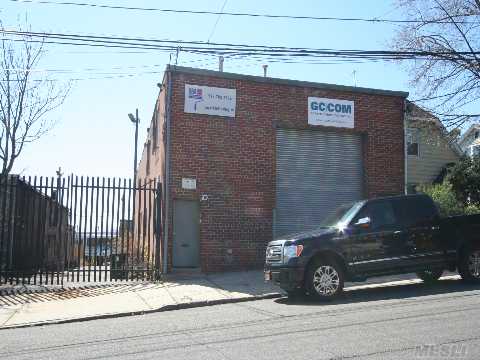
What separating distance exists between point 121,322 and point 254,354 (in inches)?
152

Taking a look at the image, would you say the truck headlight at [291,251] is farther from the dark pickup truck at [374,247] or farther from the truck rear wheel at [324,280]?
the truck rear wheel at [324,280]

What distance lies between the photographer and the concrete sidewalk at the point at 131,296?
412 inches

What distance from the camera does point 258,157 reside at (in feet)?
54.7

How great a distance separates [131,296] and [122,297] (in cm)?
21

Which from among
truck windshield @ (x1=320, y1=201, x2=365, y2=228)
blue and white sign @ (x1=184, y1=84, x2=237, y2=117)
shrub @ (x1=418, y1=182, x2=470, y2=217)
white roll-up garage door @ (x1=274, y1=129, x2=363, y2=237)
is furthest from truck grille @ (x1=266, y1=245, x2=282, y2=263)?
shrub @ (x1=418, y1=182, x2=470, y2=217)

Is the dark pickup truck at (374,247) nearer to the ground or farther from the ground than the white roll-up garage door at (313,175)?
nearer to the ground

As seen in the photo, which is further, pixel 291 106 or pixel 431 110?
pixel 431 110

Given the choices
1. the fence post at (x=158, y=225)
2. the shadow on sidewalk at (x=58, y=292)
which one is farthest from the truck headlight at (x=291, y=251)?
the fence post at (x=158, y=225)

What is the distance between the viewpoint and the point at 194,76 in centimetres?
1617

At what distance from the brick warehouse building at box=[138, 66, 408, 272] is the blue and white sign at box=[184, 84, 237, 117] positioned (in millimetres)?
30

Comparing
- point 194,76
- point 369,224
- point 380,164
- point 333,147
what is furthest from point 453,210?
point 194,76

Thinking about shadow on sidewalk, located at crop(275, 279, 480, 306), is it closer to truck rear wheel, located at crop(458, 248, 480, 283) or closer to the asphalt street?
the asphalt street

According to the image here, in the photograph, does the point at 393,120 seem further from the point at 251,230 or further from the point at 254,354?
the point at 254,354

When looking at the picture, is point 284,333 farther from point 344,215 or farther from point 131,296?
point 131,296
